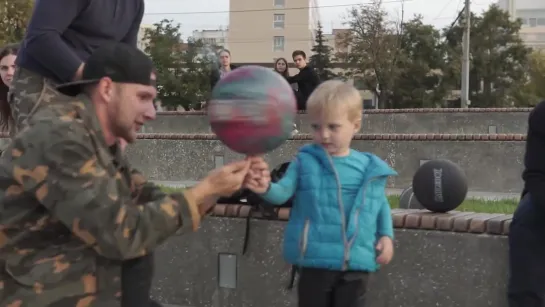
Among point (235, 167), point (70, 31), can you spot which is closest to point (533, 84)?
point (70, 31)

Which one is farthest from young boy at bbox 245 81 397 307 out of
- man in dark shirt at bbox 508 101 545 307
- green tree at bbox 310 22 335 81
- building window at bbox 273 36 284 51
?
building window at bbox 273 36 284 51

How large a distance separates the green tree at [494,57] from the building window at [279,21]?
172ft

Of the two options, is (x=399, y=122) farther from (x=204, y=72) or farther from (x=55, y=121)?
(x=204, y=72)

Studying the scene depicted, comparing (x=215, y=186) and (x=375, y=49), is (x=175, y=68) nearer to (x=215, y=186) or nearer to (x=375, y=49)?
(x=375, y=49)

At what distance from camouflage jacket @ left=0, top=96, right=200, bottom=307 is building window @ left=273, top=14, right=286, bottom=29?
102 meters

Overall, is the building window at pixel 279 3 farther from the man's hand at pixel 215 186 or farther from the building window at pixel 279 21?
the man's hand at pixel 215 186

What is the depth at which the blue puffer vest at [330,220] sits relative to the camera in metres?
3.71

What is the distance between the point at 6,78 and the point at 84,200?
319 centimetres

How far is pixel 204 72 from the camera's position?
58344mm

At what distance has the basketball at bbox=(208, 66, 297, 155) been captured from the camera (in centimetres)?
278

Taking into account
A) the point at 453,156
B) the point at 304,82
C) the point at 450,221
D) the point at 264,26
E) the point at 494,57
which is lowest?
the point at 453,156

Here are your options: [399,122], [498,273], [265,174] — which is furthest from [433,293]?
[399,122]

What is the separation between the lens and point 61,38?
3.44 metres

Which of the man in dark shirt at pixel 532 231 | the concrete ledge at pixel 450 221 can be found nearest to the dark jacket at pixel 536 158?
the man in dark shirt at pixel 532 231
